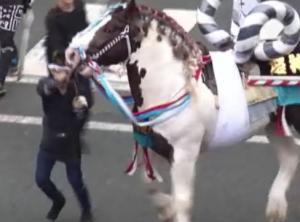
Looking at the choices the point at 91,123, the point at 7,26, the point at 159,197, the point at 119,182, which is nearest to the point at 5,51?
the point at 7,26

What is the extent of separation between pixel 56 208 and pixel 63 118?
30.2 inches

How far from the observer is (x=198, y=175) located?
7.66 meters

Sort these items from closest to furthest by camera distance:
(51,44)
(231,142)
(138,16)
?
(138,16) → (231,142) → (51,44)

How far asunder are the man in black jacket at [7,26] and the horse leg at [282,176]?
347cm

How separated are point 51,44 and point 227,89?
1.80 metres

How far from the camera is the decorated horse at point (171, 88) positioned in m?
5.75

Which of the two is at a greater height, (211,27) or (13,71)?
(211,27)

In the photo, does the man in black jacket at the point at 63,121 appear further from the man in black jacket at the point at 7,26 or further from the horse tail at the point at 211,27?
the man in black jacket at the point at 7,26

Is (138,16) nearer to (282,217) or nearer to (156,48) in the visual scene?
(156,48)

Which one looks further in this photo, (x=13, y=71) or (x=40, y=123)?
(x=13, y=71)

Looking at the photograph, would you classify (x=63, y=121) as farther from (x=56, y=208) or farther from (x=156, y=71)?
(x=156, y=71)

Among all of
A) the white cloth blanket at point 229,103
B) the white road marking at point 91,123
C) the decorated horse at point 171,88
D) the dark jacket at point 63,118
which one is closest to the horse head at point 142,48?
the decorated horse at point 171,88

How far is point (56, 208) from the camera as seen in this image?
22.7 ft

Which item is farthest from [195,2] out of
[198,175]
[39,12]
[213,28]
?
[213,28]
